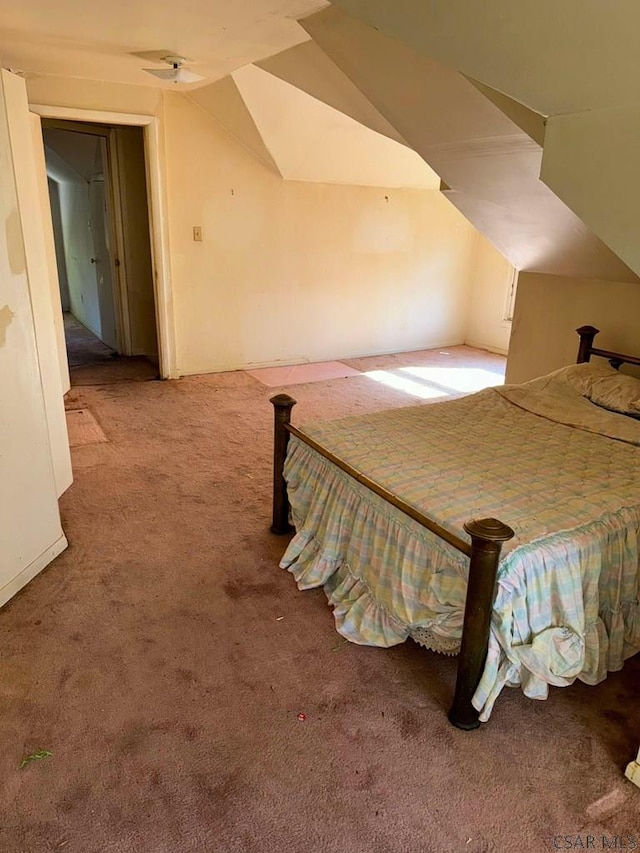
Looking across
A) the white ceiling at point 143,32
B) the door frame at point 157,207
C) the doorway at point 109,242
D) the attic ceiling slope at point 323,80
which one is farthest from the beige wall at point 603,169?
the doorway at point 109,242

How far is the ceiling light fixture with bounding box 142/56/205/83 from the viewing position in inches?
131

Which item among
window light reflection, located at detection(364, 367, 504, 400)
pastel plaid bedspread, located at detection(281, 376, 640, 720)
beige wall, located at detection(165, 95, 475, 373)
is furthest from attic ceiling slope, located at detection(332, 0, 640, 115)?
beige wall, located at detection(165, 95, 475, 373)

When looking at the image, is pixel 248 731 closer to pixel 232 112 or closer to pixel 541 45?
pixel 541 45

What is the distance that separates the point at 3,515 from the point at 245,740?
1.19 meters

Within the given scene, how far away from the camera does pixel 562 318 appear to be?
147 inches

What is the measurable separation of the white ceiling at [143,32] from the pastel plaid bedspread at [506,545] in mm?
1800

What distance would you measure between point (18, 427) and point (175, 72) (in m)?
2.49

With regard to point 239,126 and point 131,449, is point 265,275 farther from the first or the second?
point 131,449

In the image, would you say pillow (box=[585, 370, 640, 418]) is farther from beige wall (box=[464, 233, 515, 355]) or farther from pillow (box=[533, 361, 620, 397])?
beige wall (box=[464, 233, 515, 355])

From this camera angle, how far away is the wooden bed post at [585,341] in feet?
11.0

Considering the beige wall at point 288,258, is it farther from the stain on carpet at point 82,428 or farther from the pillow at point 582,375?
the pillow at point 582,375

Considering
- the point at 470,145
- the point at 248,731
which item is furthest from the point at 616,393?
the point at 248,731

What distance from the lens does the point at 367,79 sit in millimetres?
2895

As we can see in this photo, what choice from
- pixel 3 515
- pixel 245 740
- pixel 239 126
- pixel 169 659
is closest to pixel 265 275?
pixel 239 126
